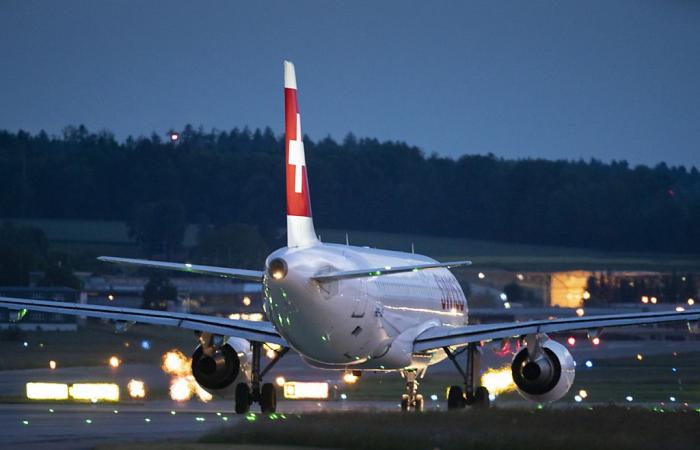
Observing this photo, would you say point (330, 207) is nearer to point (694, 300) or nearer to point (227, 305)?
point (227, 305)

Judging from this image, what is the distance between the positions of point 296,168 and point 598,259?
49.4 m

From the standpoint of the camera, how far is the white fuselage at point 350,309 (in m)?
34.4

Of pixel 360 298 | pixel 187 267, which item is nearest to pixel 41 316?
pixel 360 298

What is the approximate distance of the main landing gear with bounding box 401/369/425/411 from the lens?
4059cm

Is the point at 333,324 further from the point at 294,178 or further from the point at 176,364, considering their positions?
the point at 176,364

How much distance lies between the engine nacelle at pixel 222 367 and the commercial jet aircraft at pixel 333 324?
0.08 feet

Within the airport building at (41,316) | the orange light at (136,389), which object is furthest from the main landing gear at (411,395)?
the airport building at (41,316)

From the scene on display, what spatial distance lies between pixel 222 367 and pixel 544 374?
26.3 feet

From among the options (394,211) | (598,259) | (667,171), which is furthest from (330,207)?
(598,259)

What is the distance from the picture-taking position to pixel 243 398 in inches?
1518

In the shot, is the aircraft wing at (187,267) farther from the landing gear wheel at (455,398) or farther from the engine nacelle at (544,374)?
the engine nacelle at (544,374)

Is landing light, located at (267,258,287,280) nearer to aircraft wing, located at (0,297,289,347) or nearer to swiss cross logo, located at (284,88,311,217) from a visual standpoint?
swiss cross logo, located at (284,88,311,217)

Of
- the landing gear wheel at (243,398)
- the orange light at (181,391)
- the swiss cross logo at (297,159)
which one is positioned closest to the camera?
the swiss cross logo at (297,159)

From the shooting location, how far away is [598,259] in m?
84.6
